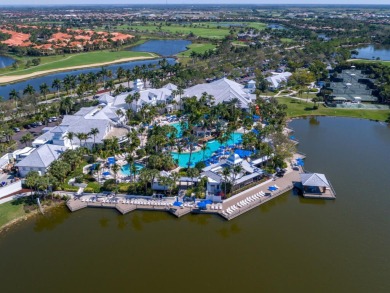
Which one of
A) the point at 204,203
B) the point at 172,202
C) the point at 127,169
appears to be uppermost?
the point at 204,203

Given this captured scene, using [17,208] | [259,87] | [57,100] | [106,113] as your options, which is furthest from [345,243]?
[57,100]

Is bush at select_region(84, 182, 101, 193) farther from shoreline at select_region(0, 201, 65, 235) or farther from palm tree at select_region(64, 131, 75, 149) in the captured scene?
palm tree at select_region(64, 131, 75, 149)

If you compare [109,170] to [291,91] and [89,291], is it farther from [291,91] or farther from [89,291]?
[291,91]

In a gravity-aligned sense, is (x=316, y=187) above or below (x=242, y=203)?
above

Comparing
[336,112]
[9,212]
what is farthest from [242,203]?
[336,112]

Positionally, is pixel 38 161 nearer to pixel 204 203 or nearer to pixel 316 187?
pixel 204 203

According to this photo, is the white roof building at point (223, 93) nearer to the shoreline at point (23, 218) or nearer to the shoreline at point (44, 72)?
the shoreline at point (23, 218)

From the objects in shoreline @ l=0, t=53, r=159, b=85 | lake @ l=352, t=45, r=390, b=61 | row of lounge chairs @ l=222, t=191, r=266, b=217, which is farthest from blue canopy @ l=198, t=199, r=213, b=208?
lake @ l=352, t=45, r=390, b=61

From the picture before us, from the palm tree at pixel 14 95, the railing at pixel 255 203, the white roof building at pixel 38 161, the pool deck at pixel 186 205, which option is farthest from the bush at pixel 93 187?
the palm tree at pixel 14 95
